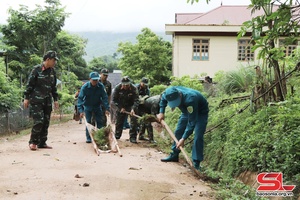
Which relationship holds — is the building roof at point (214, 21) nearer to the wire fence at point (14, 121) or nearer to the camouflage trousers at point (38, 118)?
the wire fence at point (14, 121)

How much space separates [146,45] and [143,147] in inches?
862

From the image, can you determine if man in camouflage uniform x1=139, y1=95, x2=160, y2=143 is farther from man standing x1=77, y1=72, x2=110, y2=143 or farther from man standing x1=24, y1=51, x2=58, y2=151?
man standing x1=24, y1=51, x2=58, y2=151

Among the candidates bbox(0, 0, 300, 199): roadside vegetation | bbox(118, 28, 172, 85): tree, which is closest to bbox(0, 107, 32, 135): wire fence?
bbox(0, 0, 300, 199): roadside vegetation

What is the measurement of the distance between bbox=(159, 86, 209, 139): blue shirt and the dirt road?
87 centimetres

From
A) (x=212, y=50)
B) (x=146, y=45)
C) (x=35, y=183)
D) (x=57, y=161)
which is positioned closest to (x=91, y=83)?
(x=57, y=161)

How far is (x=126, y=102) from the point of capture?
9.88 metres

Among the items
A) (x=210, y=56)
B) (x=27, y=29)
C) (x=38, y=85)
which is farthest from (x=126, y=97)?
(x=210, y=56)

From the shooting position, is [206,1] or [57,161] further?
[57,161]

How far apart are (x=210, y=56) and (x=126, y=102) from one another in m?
16.3

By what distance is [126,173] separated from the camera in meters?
5.95

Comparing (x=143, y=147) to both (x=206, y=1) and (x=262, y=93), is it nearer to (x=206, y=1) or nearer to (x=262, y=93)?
(x=262, y=93)

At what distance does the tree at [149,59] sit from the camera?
3022cm

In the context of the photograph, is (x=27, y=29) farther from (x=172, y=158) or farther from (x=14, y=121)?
(x=172, y=158)

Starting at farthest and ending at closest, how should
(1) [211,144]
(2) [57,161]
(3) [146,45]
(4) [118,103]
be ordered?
1. (3) [146,45]
2. (4) [118,103]
3. (1) [211,144]
4. (2) [57,161]
